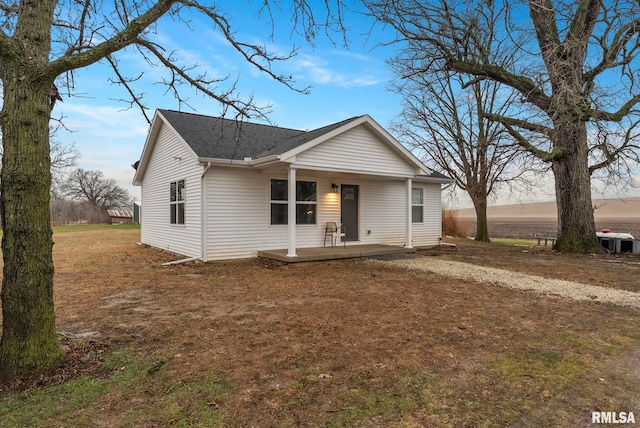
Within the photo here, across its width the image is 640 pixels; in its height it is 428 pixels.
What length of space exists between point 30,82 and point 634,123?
15.1m

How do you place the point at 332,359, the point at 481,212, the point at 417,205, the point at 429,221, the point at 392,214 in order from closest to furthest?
the point at 332,359, the point at 392,214, the point at 417,205, the point at 429,221, the point at 481,212

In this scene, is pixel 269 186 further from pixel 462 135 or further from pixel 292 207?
pixel 462 135

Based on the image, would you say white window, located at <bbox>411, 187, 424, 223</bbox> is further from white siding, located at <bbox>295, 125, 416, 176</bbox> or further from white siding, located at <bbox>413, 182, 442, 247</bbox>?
white siding, located at <bbox>295, 125, 416, 176</bbox>

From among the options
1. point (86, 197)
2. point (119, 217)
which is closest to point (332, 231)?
point (119, 217)

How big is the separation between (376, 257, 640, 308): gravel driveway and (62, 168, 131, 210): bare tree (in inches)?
1804

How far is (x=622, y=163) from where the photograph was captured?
39.5 feet

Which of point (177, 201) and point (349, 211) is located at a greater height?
point (177, 201)

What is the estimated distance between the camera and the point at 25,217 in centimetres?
287

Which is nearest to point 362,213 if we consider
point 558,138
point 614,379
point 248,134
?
point 248,134

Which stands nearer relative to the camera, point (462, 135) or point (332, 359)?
point (332, 359)

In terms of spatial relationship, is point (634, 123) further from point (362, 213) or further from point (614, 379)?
point (614, 379)

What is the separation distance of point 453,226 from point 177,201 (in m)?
15.3

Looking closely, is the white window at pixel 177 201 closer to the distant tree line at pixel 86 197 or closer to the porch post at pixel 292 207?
the porch post at pixel 292 207

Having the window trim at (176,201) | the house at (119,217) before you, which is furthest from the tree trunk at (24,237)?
the house at (119,217)
